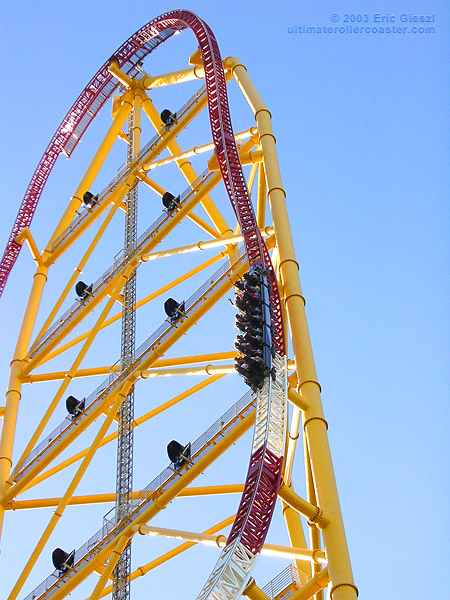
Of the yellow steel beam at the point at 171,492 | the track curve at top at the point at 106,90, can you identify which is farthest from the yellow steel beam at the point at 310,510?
the track curve at top at the point at 106,90

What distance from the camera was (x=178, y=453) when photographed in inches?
535

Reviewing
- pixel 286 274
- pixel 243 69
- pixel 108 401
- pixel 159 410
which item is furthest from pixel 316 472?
pixel 243 69

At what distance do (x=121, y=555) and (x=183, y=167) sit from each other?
32.8 ft

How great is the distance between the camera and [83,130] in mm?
23719

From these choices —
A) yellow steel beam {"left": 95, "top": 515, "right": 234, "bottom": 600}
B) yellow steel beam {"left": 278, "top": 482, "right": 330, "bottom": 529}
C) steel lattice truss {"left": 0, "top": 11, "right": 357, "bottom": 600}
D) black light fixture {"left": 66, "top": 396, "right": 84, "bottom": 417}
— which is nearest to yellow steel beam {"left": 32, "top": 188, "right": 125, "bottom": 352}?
steel lattice truss {"left": 0, "top": 11, "right": 357, "bottom": 600}

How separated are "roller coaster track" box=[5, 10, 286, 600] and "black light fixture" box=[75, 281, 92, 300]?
3.63 metres

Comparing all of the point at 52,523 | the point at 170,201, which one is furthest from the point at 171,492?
the point at 170,201

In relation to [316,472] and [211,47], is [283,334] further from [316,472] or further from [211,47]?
[211,47]

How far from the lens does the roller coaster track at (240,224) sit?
35.2 ft

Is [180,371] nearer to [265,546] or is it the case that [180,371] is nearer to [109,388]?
[109,388]

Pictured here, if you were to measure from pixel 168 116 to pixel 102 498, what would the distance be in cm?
794

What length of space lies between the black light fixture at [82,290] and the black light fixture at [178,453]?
5.35 m

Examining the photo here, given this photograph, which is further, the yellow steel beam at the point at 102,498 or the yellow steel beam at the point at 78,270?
the yellow steel beam at the point at 78,270

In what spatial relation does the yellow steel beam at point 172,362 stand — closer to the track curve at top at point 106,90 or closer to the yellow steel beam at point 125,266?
the yellow steel beam at point 125,266
